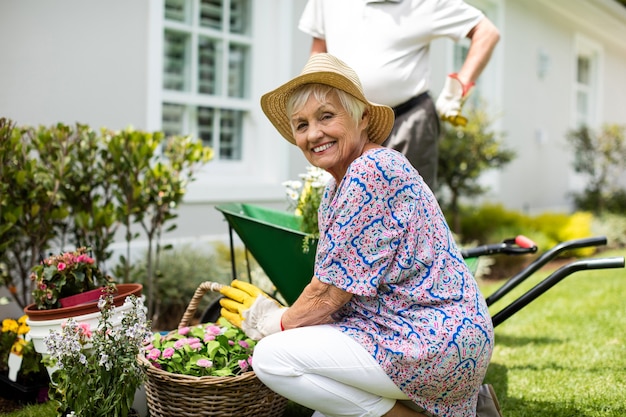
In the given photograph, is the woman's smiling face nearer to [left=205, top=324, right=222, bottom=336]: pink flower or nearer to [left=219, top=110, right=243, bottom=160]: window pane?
[left=205, top=324, right=222, bottom=336]: pink flower

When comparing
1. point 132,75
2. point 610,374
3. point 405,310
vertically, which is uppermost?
point 132,75

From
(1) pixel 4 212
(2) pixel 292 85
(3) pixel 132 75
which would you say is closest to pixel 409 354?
(2) pixel 292 85

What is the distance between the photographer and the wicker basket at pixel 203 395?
2.06 m

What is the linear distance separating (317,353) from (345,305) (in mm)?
203

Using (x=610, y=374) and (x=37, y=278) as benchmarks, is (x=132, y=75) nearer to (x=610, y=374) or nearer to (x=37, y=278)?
(x=37, y=278)

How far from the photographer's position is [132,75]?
14.8 ft

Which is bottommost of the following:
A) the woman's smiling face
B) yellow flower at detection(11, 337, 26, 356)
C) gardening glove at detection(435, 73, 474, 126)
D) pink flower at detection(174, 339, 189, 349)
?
yellow flower at detection(11, 337, 26, 356)

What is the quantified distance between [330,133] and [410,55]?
1.07 metres

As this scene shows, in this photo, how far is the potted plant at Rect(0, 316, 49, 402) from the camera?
8.55 feet

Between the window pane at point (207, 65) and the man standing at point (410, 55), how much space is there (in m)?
2.49

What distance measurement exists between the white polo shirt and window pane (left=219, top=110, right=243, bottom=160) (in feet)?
8.48

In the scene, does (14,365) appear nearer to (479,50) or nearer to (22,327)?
(22,327)

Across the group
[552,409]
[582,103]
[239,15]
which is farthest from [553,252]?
[582,103]

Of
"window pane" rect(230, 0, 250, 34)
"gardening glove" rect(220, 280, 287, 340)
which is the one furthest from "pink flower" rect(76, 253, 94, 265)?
"window pane" rect(230, 0, 250, 34)
